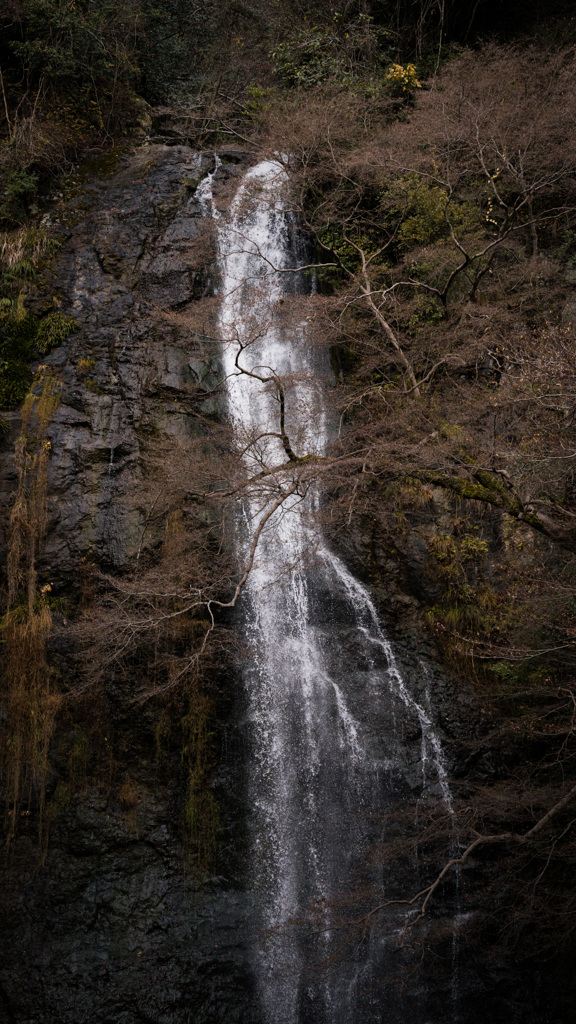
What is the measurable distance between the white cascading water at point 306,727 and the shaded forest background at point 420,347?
1.86 ft

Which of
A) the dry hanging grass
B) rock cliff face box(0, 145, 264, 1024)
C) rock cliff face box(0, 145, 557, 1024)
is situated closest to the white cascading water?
rock cliff face box(0, 145, 557, 1024)

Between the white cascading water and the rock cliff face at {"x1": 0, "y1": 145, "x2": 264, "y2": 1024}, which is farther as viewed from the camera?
the white cascading water

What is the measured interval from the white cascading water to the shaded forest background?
57 centimetres

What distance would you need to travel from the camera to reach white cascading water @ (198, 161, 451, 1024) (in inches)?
270

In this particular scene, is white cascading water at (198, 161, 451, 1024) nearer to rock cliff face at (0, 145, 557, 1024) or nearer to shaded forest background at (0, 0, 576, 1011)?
rock cliff face at (0, 145, 557, 1024)

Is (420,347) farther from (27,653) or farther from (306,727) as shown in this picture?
(27,653)

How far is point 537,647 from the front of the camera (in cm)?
725

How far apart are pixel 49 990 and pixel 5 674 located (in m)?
3.32

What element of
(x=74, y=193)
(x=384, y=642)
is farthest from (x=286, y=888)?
(x=74, y=193)

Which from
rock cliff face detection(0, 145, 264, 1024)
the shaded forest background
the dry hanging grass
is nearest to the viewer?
rock cliff face detection(0, 145, 264, 1024)

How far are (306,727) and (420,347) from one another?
17.8ft

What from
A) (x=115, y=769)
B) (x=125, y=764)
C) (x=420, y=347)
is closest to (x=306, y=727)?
(x=125, y=764)

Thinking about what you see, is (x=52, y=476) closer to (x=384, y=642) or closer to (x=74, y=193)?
(x=384, y=642)

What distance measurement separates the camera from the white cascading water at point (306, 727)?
6.86 meters
